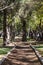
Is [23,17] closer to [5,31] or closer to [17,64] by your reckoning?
[5,31]

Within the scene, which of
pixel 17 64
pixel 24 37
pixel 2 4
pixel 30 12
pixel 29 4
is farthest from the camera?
pixel 24 37

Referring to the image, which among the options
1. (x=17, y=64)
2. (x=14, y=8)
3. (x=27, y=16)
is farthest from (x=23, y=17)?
(x=17, y=64)

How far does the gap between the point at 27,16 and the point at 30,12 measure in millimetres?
3452

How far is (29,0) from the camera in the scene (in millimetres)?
37469

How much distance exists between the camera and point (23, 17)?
48.9 meters

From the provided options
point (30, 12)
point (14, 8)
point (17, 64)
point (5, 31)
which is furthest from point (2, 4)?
point (17, 64)

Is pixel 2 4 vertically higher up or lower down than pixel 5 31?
higher up

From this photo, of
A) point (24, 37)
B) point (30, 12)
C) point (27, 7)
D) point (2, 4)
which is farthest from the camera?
point (24, 37)

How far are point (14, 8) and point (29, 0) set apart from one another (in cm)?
302

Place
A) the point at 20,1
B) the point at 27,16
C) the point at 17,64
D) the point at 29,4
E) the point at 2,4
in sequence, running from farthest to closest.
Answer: the point at 27,16
the point at 29,4
the point at 20,1
the point at 2,4
the point at 17,64

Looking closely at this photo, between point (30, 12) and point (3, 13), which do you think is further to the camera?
point (30, 12)

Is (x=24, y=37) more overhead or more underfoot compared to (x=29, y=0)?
more underfoot

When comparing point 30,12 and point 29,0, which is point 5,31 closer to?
point 29,0

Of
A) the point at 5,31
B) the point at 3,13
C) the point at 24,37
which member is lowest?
the point at 24,37
